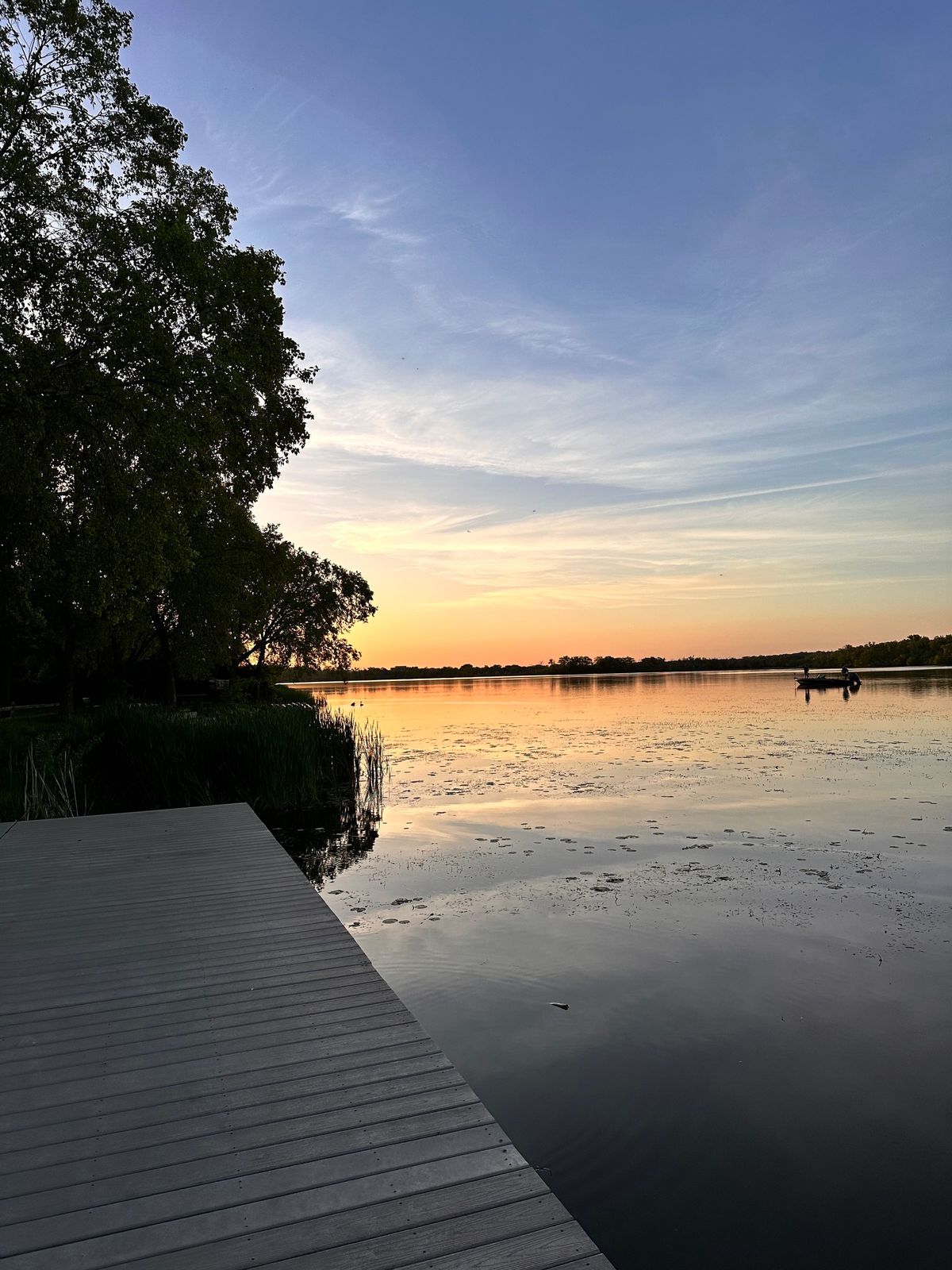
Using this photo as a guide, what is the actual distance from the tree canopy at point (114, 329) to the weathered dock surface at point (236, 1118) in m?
7.93

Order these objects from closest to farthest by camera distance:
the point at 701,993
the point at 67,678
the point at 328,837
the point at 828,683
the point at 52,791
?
the point at 701,993, the point at 52,791, the point at 328,837, the point at 67,678, the point at 828,683

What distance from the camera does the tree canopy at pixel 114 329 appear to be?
32.9ft

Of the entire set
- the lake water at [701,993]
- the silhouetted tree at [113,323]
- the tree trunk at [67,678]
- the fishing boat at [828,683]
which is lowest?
the lake water at [701,993]

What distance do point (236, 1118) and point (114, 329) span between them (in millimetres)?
10370

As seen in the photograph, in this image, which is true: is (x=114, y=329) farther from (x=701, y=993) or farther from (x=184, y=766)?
(x=701, y=993)

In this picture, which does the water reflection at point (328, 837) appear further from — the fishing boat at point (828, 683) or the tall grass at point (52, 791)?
the fishing boat at point (828, 683)

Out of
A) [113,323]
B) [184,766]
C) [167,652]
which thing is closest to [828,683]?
[167,652]

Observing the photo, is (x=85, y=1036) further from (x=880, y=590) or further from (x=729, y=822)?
(x=880, y=590)

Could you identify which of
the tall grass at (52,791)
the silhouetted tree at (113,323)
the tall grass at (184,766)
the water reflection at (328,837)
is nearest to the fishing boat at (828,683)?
the tall grass at (184,766)

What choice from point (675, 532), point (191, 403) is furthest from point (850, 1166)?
point (675, 532)

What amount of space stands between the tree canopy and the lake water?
6.06 meters

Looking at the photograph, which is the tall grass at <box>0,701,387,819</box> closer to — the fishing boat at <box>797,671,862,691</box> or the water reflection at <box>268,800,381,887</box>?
the water reflection at <box>268,800,381,887</box>

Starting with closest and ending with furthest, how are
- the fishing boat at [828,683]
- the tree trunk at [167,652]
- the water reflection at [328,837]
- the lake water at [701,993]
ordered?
the lake water at [701,993], the water reflection at [328,837], the tree trunk at [167,652], the fishing boat at [828,683]

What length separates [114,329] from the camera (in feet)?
33.3
